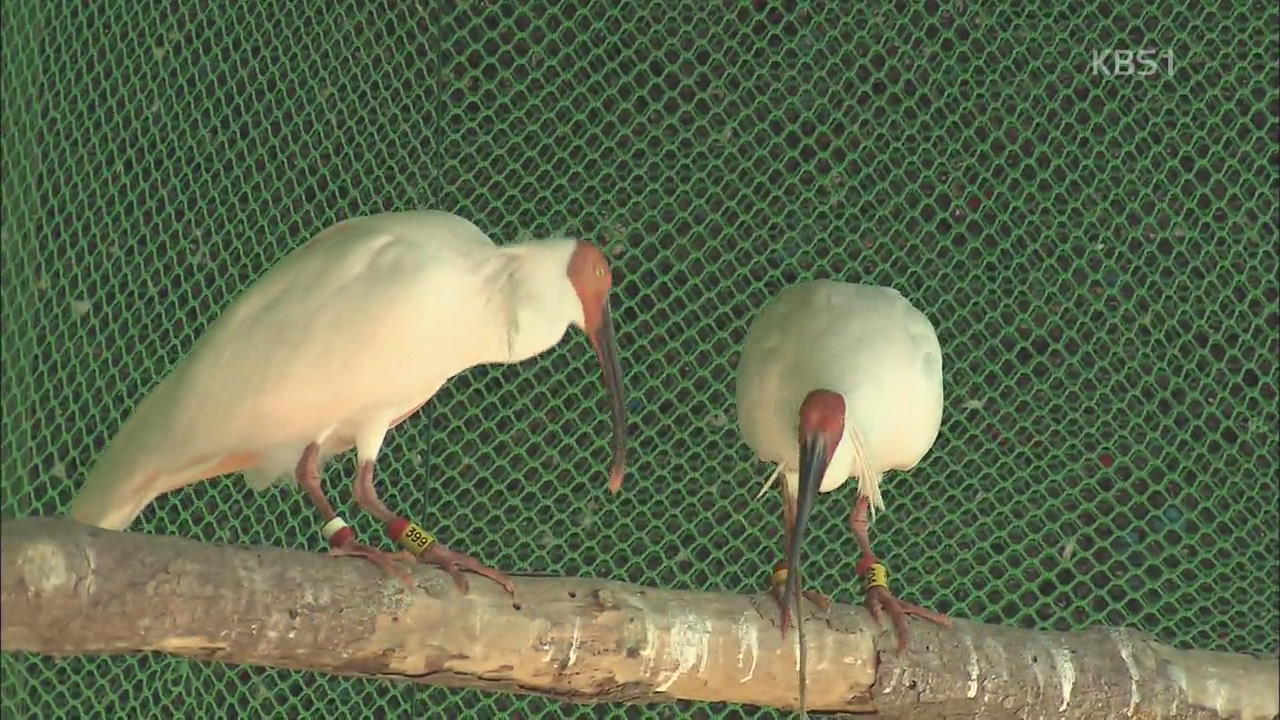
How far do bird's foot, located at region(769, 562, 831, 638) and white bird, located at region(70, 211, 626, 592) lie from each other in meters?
0.48

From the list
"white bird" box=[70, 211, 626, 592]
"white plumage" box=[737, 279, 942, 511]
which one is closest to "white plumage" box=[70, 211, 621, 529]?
"white bird" box=[70, 211, 626, 592]

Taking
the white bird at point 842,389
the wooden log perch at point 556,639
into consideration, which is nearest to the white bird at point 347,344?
the wooden log perch at point 556,639

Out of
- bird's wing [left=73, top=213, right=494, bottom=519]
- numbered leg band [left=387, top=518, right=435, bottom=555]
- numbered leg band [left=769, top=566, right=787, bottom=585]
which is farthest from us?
numbered leg band [left=769, top=566, right=787, bottom=585]

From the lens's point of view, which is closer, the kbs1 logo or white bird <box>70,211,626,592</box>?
white bird <box>70,211,626,592</box>

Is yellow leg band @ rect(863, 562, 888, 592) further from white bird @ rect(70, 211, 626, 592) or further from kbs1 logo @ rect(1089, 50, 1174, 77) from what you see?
kbs1 logo @ rect(1089, 50, 1174, 77)

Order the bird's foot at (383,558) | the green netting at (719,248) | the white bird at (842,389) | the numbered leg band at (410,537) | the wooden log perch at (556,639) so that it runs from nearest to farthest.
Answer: the wooden log perch at (556,639)
the bird's foot at (383,558)
the numbered leg band at (410,537)
the white bird at (842,389)
the green netting at (719,248)

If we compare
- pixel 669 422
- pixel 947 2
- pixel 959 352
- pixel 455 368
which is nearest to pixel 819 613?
pixel 455 368

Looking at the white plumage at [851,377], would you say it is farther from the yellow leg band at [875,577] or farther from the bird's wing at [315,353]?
the bird's wing at [315,353]

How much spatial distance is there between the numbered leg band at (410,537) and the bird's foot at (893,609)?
2.46ft

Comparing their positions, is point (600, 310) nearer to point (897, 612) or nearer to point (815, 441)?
point (815, 441)

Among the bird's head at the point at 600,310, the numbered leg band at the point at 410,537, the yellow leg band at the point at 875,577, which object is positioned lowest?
the yellow leg band at the point at 875,577

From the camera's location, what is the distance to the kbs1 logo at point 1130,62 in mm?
3885

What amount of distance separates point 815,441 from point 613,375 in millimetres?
399

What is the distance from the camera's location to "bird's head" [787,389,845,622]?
289cm
